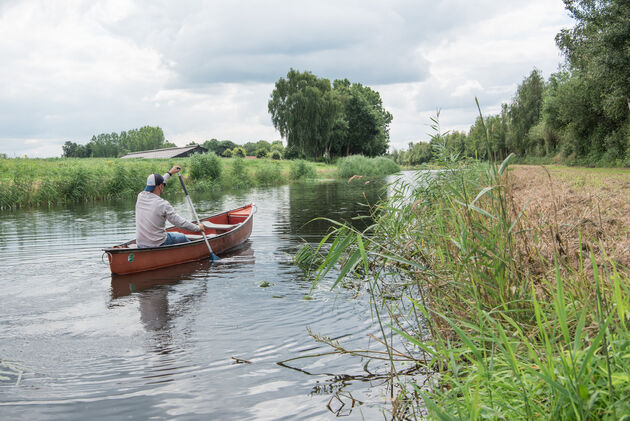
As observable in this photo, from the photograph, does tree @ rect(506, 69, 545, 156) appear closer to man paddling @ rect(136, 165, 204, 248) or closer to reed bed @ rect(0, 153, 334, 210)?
reed bed @ rect(0, 153, 334, 210)

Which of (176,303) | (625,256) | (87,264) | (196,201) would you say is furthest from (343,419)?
(196,201)

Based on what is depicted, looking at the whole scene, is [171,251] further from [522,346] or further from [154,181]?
[522,346]

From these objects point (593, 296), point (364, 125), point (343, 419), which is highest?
point (364, 125)

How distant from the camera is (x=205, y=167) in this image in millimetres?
32875

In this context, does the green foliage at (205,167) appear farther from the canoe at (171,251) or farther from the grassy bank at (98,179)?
the canoe at (171,251)

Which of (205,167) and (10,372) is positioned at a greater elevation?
(205,167)

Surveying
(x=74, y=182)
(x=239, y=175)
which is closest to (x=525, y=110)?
(x=239, y=175)

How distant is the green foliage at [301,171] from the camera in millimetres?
41156

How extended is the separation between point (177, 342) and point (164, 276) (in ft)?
11.5

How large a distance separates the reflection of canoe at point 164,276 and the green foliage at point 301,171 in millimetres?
30790

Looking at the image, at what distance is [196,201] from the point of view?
2392cm

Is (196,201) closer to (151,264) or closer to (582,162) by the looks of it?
(151,264)

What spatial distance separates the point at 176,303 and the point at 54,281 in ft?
9.07

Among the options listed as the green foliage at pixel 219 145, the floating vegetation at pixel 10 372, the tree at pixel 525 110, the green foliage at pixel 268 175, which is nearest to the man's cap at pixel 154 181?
the floating vegetation at pixel 10 372
